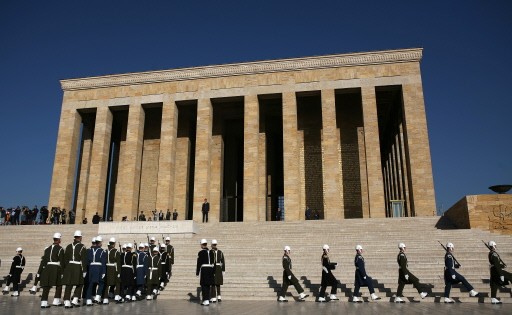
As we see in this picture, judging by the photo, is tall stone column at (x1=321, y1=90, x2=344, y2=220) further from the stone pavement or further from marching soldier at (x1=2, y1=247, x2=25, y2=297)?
marching soldier at (x1=2, y1=247, x2=25, y2=297)

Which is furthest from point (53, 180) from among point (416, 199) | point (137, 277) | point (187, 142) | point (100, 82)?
point (416, 199)

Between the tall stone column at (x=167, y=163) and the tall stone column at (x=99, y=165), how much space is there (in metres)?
3.96

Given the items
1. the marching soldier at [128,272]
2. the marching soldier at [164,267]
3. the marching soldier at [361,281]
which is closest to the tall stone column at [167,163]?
the marching soldier at [164,267]

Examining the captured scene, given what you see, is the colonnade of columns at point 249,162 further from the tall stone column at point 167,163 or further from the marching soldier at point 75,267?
the marching soldier at point 75,267

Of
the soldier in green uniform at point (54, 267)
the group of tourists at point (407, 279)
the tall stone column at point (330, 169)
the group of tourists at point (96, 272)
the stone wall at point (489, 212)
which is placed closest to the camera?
the soldier in green uniform at point (54, 267)

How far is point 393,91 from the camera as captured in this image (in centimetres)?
2548

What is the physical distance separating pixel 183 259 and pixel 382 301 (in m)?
6.86

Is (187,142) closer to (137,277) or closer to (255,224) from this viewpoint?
(255,224)

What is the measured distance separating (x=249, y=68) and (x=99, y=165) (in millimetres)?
11651

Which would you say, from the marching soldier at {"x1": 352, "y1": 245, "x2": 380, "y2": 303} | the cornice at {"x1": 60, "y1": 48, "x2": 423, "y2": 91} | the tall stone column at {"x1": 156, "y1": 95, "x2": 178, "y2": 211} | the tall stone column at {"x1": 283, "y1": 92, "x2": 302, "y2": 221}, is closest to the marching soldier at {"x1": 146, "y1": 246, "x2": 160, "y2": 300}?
the marching soldier at {"x1": 352, "y1": 245, "x2": 380, "y2": 303}

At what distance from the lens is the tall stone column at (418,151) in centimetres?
2208

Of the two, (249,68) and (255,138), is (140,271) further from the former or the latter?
(249,68)

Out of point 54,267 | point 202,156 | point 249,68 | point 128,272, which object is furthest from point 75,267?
point 249,68

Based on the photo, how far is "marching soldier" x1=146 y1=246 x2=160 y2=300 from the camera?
10281 mm
